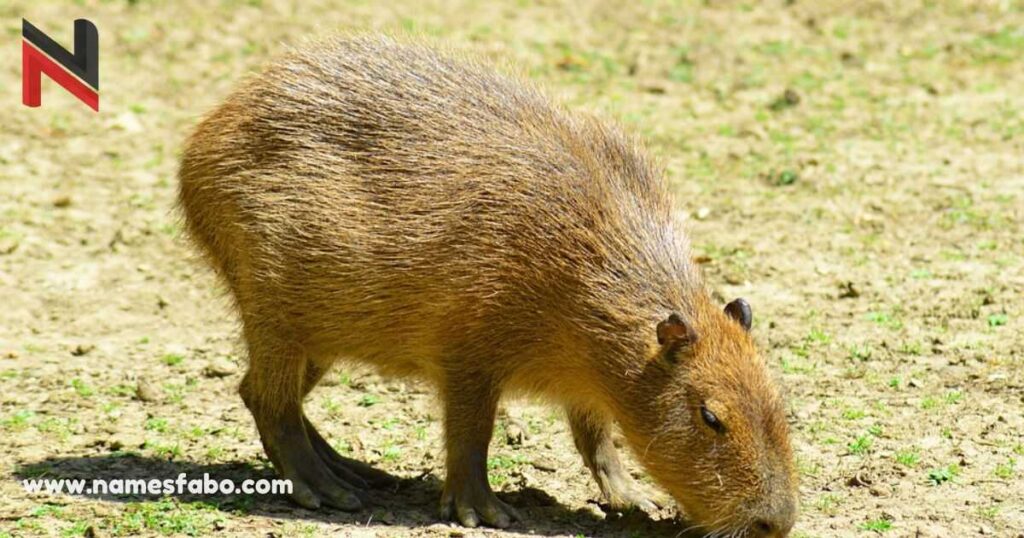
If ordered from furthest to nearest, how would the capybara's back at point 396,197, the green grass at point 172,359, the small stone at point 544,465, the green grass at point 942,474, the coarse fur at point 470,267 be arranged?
the green grass at point 172,359 < the small stone at point 544,465 < the green grass at point 942,474 < the capybara's back at point 396,197 < the coarse fur at point 470,267

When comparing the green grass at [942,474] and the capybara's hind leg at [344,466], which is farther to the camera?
the capybara's hind leg at [344,466]

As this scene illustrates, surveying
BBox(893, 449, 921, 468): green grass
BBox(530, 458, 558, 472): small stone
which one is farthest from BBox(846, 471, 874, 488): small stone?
BBox(530, 458, 558, 472): small stone

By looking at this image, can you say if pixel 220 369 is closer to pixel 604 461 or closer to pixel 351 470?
pixel 351 470

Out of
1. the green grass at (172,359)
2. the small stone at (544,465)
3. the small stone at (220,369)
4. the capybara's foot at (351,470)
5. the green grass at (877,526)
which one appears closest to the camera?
the green grass at (877,526)

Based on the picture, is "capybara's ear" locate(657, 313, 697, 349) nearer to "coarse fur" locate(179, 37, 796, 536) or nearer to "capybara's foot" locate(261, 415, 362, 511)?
"coarse fur" locate(179, 37, 796, 536)

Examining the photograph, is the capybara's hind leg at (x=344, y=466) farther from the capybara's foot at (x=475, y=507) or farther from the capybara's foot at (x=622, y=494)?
the capybara's foot at (x=622, y=494)

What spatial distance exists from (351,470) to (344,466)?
3 cm

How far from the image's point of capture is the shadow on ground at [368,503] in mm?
5871

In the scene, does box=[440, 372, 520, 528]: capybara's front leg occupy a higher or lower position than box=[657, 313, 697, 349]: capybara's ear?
lower

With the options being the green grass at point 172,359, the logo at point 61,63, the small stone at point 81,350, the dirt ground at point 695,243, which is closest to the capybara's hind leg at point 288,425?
the dirt ground at point 695,243

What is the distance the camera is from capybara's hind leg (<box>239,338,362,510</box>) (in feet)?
20.0

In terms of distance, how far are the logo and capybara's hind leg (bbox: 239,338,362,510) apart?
468 centimetres

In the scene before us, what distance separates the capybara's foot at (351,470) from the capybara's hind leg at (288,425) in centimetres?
6

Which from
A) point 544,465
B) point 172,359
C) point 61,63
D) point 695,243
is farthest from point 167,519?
point 61,63
